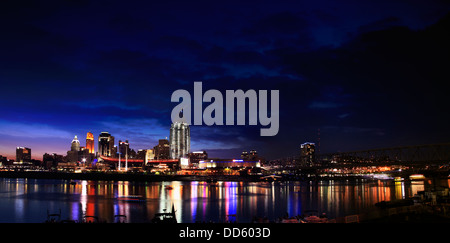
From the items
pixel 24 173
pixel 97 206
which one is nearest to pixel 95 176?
pixel 24 173

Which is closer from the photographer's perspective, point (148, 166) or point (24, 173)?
point (24, 173)

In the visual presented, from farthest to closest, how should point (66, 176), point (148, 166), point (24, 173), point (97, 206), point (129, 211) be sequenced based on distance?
point (148, 166) → point (24, 173) → point (66, 176) → point (97, 206) → point (129, 211)

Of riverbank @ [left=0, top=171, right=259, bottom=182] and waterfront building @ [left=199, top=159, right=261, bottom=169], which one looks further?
waterfront building @ [left=199, top=159, right=261, bottom=169]

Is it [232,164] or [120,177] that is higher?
[232,164]

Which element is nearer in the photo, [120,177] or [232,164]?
[120,177]

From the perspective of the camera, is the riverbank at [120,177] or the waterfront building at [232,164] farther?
the waterfront building at [232,164]

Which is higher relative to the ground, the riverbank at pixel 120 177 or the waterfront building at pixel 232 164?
the waterfront building at pixel 232 164

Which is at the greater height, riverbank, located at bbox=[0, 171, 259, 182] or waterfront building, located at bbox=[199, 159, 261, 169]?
waterfront building, located at bbox=[199, 159, 261, 169]
